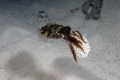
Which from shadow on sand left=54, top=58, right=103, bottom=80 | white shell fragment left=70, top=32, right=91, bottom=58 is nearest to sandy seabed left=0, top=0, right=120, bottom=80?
shadow on sand left=54, top=58, right=103, bottom=80

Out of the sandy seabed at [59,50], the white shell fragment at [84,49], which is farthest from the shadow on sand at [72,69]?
the white shell fragment at [84,49]

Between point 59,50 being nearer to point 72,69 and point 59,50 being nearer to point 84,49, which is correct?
point 84,49

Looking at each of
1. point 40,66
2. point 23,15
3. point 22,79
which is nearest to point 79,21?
point 23,15

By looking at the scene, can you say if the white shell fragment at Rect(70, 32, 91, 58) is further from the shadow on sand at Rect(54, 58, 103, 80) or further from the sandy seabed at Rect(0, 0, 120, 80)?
the shadow on sand at Rect(54, 58, 103, 80)

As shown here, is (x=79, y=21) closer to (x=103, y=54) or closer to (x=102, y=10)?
(x=102, y=10)

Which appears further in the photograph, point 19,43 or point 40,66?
point 19,43

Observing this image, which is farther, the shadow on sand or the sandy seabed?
the sandy seabed

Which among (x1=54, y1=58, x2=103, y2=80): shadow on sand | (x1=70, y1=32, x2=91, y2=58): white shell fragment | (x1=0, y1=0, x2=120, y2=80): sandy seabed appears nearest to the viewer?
(x1=54, y1=58, x2=103, y2=80): shadow on sand

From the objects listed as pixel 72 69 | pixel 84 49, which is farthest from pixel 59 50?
pixel 72 69
